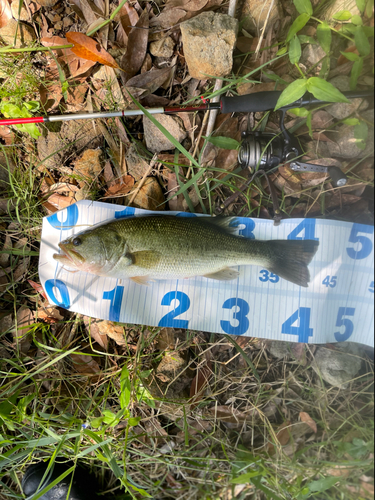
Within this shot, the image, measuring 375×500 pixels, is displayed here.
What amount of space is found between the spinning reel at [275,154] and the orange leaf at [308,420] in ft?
6.15

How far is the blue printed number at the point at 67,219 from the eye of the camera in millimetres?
2627

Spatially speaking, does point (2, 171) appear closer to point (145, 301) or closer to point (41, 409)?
point (145, 301)

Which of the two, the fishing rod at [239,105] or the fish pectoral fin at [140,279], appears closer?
the fishing rod at [239,105]

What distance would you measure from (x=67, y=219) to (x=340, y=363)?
2564 millimetres

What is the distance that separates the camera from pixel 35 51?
2699 mm

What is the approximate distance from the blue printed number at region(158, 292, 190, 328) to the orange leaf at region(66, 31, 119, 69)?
1.97m

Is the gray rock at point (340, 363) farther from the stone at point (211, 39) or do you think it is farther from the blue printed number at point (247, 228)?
the stone at point (211, 39)

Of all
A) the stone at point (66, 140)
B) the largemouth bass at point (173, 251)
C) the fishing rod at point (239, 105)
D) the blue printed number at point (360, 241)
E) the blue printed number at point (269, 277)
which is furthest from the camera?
the stone at point (66, 140)

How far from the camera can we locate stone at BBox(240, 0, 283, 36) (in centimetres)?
236

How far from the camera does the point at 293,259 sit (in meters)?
2.45

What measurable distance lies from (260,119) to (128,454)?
300 cm

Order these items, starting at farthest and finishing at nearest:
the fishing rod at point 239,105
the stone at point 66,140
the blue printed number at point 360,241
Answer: the stone at point 66,140 < the blue printed number at point 360,241 < the fishing rod at point 239,105

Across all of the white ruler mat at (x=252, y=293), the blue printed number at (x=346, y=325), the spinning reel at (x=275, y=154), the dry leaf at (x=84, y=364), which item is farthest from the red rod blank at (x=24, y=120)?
the blue printed number at (x=346, y=325)

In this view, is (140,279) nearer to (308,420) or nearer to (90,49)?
(308,420)
